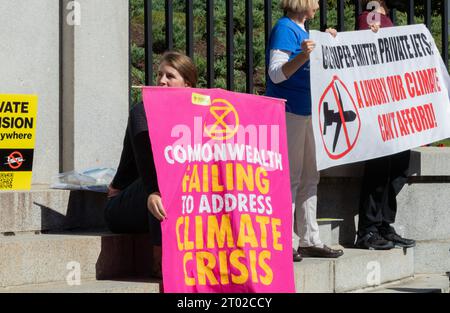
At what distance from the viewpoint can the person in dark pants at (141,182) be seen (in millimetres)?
5176

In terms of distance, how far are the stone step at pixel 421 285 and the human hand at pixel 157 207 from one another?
77.0 inches

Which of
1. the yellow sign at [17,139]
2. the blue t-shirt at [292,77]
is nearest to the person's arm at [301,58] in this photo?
the blue t-shirt at [292,77]

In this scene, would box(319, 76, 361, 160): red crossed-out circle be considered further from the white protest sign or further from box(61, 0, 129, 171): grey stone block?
box(61, 0, 129, 171): grey stone block

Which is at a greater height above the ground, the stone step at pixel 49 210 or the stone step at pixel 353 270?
the stone step at pixel 49 210

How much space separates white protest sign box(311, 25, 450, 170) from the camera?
6.38 m

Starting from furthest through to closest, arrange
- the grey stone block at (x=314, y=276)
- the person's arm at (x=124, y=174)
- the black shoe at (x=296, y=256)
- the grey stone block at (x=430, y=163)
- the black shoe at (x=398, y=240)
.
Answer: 1. the grey stone block at (x=430, y=163)
2. the black shoe at (x=398, y=240)
3. the black shoe at (x=296, y=256)
4. the grey stone block at (x=314, y=276)
5. the person's arm at (x=124, y=174)

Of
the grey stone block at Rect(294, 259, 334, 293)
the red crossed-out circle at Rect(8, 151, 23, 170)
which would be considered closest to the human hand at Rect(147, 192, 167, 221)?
the grey stone block at Rect(294, 259, 334, 293)

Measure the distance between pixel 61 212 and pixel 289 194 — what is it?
1311 mm

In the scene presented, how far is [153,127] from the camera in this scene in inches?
201

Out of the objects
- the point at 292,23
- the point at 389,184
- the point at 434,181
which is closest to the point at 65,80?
the point at 292,23

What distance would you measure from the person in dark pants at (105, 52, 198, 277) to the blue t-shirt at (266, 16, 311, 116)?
2.62 ft

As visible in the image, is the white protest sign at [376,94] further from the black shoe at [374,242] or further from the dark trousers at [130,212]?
the dark trousers at [130,212]

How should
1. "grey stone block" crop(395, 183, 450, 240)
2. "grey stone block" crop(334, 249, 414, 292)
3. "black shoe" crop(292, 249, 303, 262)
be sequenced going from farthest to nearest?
"grey stone block" crop(395, 183, 450, 240), "grey stone block" crop(334, 249, 414, 292), "black shoe" crop(292, 249, 303, 262)

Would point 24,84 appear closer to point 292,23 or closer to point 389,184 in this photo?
point 292,23
